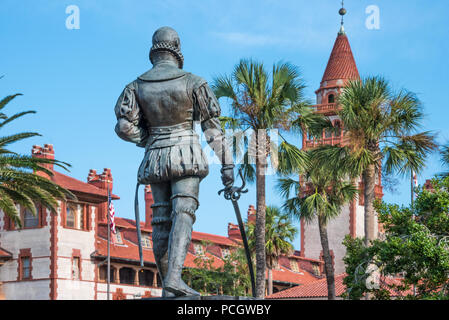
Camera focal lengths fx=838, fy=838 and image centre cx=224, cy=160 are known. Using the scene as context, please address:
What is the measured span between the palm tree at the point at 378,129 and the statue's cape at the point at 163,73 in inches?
808

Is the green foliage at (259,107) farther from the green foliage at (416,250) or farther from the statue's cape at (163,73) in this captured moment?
the statue's cape at (163,73)

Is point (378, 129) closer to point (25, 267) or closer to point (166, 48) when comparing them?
point (166, 48)

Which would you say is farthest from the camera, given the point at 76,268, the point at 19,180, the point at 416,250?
the point at 76,268

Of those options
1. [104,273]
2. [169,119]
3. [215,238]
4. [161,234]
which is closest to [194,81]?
[169,119]

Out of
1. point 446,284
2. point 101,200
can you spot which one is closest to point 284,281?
point 101,200

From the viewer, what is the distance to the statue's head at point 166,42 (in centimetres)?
946

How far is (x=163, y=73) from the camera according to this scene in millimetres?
9258

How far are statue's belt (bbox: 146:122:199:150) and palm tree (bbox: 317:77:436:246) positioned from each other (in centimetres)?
2058

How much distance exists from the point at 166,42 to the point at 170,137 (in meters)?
1.11

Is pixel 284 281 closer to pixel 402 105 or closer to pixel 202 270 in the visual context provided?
pixel 202 270

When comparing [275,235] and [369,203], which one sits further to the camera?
[275,235]

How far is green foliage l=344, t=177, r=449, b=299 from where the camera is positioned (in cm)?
2098

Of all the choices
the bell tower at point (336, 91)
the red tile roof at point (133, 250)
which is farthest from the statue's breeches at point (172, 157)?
the bell tower at point (336, 91)
